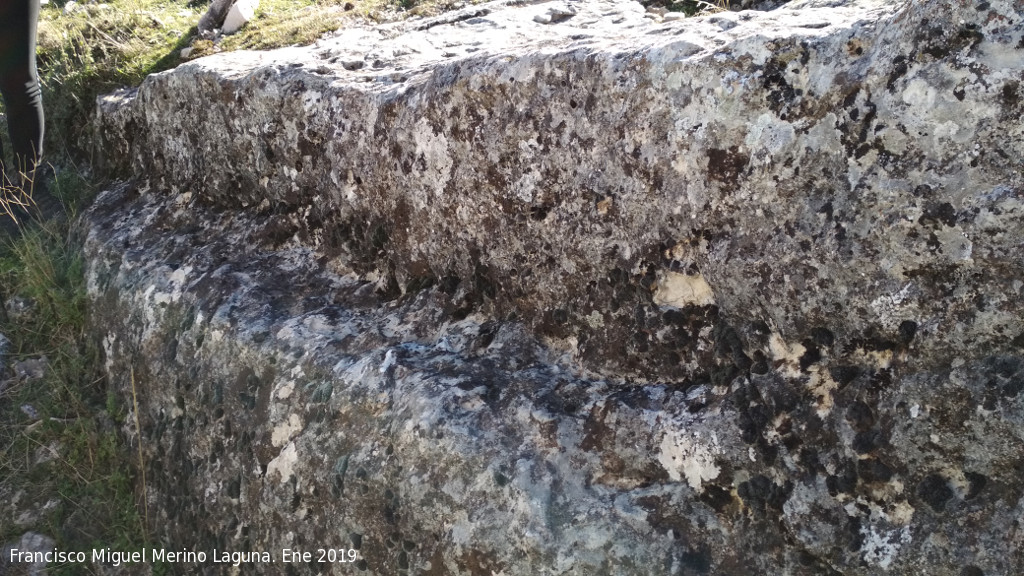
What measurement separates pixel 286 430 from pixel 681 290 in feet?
4.37

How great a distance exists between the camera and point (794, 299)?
1840mm

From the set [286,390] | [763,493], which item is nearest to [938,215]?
[763,493]

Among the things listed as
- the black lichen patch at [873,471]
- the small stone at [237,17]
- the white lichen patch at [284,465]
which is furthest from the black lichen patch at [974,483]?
the small stone at [237,17]

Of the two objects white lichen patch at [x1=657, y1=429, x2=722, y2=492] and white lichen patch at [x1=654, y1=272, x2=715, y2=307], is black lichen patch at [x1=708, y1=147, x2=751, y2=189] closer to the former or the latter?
white lichen patch at [x1=654, y1=272, x2=715, y2=307]

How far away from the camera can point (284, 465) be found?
8.49 ft

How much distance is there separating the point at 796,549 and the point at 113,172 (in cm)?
404

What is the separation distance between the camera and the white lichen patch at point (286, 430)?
258 centimetres

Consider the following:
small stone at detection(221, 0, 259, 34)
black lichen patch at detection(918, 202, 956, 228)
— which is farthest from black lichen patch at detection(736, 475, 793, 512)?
small stone at detection(221, 0, 259, 34)

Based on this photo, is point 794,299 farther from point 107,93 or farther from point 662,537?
point 107,93

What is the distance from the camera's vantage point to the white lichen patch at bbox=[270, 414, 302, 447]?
2.58m

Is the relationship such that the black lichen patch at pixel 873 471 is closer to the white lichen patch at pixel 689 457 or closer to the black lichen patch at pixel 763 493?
the black lichen patch at pixel 763 493

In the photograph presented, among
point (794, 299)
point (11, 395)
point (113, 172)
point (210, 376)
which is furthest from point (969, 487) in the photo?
point (113, 172)

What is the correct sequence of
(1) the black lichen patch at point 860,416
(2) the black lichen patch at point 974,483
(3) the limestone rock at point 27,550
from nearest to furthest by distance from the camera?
(2) the black lichen patch at point 974,483
(1) the black lichen patch at point 860,416
(3) the limestone rock at point 27,550

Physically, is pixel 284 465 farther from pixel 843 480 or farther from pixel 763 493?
pixel 843 480
